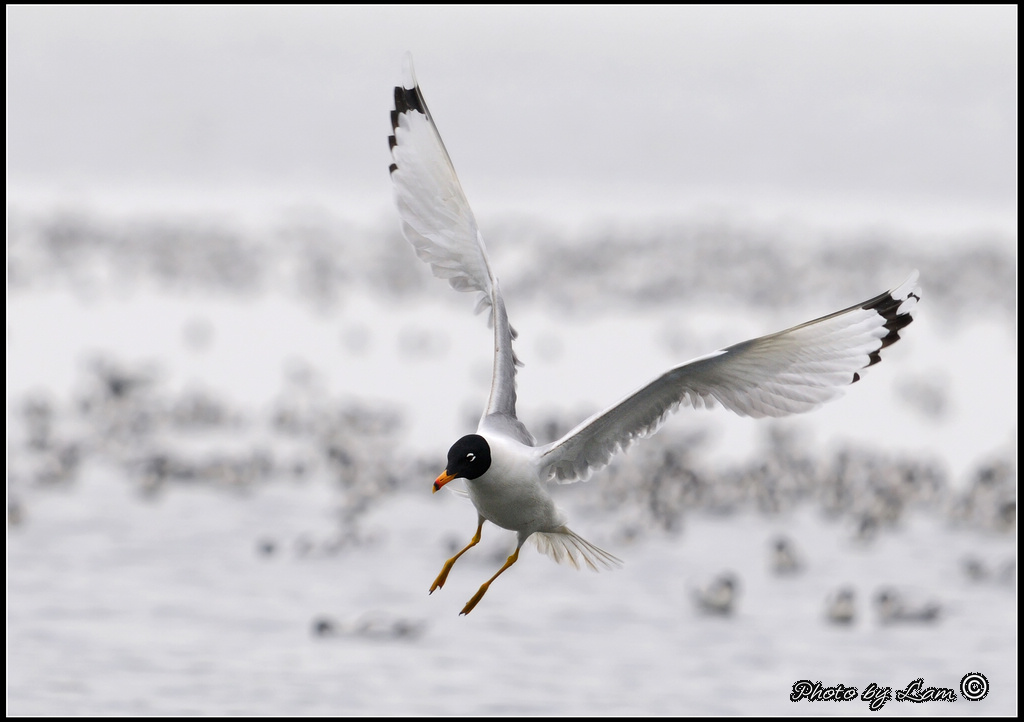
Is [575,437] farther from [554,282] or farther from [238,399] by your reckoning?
[554,282]

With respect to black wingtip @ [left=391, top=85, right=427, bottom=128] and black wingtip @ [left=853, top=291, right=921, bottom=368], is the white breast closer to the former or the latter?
black wingtip @ [left=853, top=291, right=921, bottom=368]

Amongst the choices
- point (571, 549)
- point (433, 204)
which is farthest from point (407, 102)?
point (571, 549)

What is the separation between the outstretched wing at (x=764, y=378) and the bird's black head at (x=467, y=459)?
1.23ft

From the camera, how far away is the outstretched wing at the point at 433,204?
6.94 m

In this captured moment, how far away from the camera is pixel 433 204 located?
710cm

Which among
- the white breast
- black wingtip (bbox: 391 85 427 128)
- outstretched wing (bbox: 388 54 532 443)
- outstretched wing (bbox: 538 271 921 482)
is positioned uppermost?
black wingtip (bbox: 391 85 427 128)

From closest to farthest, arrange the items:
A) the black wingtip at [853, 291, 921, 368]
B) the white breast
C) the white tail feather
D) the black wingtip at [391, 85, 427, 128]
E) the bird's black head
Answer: the bird's black head → the white breast → the black wingtip at [853, 291, 921, 368] → the white tail feather → the black wingtip at [391, 85, 427, 128]

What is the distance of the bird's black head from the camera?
5652 millimetres

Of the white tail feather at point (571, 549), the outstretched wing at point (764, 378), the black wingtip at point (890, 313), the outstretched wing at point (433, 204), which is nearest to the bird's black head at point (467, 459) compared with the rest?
the outstretched wing at point (764, 378)

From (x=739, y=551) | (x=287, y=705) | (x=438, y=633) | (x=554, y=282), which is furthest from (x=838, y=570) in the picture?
(x=554, y=282)

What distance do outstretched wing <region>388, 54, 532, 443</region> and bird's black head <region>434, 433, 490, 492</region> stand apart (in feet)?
3.60

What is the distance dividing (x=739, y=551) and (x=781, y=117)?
38.3 meters

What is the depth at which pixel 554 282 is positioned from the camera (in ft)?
84.9

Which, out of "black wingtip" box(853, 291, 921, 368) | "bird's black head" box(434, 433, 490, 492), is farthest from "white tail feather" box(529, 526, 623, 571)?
"black wingtip" box(853, 291, 921, 368)
